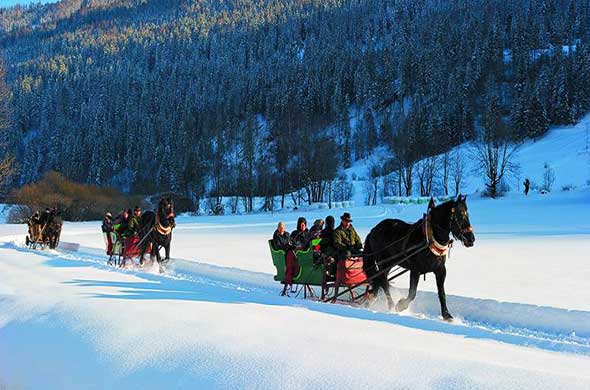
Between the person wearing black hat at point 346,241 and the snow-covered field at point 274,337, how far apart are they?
1.17m

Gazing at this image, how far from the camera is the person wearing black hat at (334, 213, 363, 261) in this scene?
9.91 meters

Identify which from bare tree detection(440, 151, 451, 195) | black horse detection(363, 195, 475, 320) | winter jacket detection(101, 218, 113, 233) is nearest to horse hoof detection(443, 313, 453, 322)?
black horse detection(363, 195, 475, 320)

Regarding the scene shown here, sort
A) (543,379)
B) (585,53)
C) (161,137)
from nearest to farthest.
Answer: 1. (543,379)
2. (585,53)
3. (161,137)

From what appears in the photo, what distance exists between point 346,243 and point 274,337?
456 centimetres

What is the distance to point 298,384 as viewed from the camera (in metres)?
4.41

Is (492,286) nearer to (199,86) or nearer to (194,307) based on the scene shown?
(194,307)

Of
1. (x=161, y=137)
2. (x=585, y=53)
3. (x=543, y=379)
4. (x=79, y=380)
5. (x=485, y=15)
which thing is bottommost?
(x=79, y=380)

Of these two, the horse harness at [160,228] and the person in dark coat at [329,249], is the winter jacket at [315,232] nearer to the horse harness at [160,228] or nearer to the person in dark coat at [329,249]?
the person in dark coat at [329,249]

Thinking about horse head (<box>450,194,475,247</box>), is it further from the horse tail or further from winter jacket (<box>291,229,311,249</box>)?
winter jacket (<box>291,229,311,249</box>)

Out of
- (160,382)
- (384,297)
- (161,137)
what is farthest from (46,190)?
(161,137)

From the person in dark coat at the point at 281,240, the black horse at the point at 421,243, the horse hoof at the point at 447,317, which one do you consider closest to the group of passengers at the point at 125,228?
the person in dark coat at the point at 281,240

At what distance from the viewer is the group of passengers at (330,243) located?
393 inches

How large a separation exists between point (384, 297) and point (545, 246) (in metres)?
11.3

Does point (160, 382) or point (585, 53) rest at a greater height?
point (585, 53)
